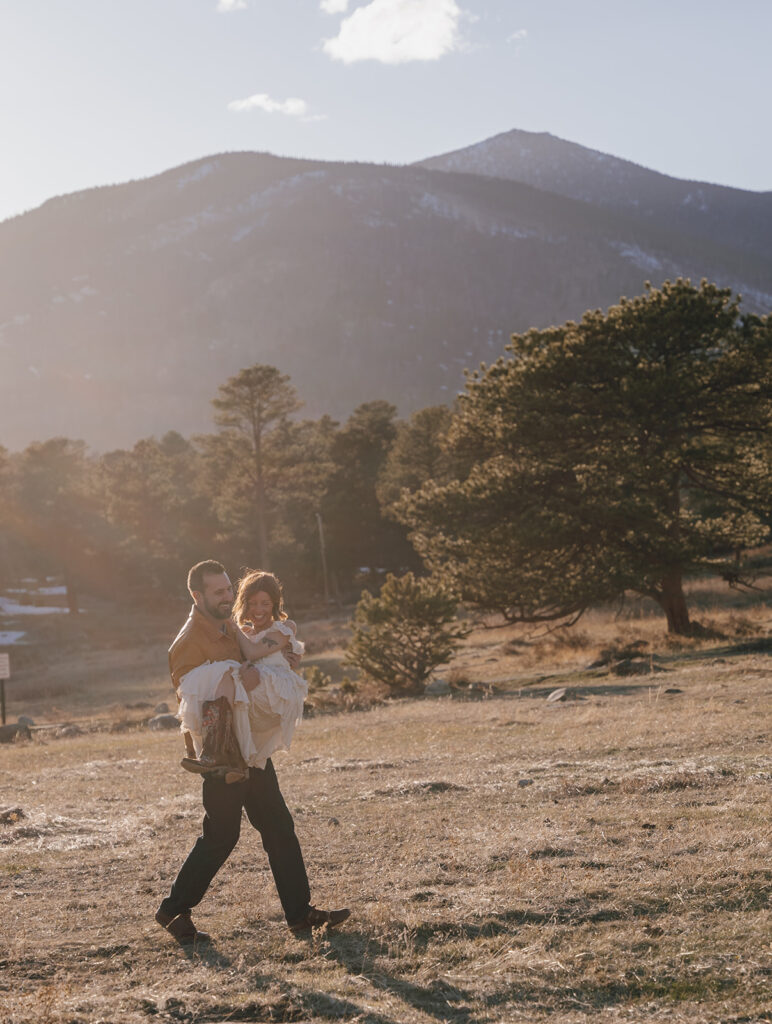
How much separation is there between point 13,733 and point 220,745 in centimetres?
1664

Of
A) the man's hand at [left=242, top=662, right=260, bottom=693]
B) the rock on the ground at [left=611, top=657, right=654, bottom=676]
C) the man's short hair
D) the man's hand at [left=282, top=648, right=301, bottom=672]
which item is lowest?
the rock on the ground at [left=611, top=657, right=654, bottom=676]

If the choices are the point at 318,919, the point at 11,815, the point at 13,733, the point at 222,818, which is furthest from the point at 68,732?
the point at 318,919

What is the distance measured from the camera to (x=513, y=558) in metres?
22.4

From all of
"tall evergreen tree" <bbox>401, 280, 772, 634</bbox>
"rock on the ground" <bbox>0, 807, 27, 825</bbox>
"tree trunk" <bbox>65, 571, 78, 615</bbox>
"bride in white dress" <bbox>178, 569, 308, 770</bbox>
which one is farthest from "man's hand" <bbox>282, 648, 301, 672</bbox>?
"tree trunk" <bbox>65, 571, 78, 615</bbox>

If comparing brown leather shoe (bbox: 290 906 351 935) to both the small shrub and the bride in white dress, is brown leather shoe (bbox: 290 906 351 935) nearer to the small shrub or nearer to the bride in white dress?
the bride in white dress

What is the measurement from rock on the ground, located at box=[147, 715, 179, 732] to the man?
14871 mm

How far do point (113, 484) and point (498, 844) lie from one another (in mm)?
66010

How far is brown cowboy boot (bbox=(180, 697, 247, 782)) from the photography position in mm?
4816

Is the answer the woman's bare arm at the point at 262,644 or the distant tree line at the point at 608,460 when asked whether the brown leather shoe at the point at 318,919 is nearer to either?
the woman's bare arm at the point at 262,644

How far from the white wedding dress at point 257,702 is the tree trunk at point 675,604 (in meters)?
19.3

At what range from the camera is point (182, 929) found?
4.93m

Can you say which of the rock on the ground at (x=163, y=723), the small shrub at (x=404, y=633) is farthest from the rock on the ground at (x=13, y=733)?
the small shrub at (x=404, y=633)

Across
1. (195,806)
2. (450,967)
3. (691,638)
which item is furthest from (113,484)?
(450,967)

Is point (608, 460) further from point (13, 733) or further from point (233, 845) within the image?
point (233, 845)
